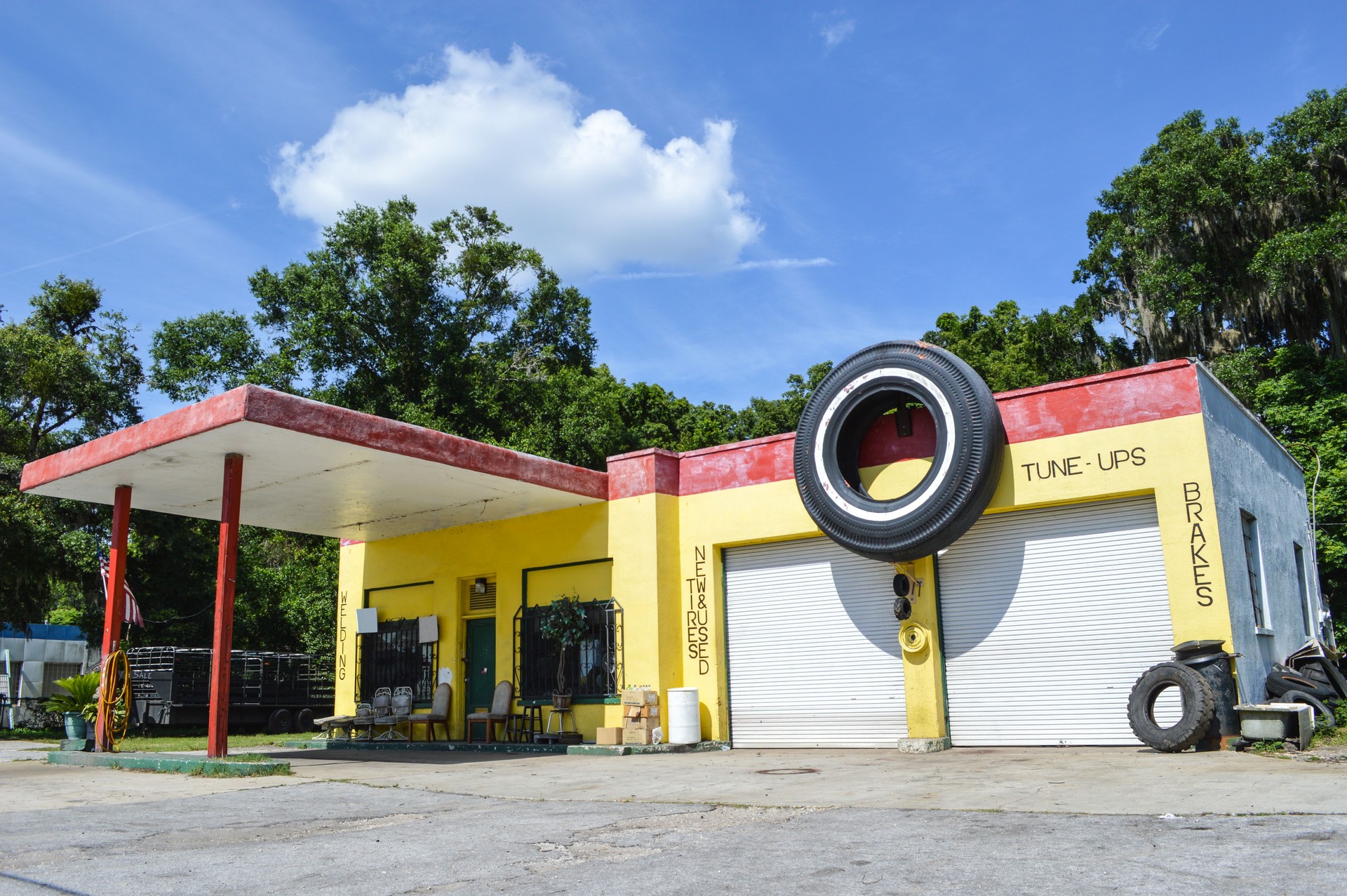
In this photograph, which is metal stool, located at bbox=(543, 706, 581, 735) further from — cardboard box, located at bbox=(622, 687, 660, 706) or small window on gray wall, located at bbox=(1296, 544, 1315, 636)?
small window on gray wall, located at bbox=(1296, 544, 1315, 636)

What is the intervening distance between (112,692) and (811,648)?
8.46m

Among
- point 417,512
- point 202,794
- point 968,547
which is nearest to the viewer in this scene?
point 202,794

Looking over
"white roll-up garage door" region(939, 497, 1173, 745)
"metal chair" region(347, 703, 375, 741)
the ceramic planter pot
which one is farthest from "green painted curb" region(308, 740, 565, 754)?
"white roll-up garage door" region(939, 497, 1173, 745)

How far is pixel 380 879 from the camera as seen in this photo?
450 cm

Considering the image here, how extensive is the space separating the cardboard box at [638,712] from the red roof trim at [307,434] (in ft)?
9.74

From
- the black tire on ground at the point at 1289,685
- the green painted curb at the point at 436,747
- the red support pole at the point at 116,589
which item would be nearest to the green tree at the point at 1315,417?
the black tire on ground at the point at 1289,685

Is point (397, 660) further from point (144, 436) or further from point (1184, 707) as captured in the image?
point (1184, 707)

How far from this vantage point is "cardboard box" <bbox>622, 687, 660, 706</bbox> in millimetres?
12594

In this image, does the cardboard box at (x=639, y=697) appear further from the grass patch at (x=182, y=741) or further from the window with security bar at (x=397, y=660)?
the grass patch at (x=182, y=741)

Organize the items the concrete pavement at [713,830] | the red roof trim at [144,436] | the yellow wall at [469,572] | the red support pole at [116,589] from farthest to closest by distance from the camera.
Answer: the yellow wall at [469,572] < the red support pole at [116,589] < the red roof trim at [144,436] < the concrete pavement at [713,830]

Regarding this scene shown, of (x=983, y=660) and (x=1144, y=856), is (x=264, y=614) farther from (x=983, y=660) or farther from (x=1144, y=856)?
(x=1144, y=856)

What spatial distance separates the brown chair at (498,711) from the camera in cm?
1397

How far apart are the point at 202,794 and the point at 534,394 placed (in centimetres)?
1961

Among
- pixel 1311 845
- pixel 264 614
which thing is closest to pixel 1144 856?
pixel 1311 845
